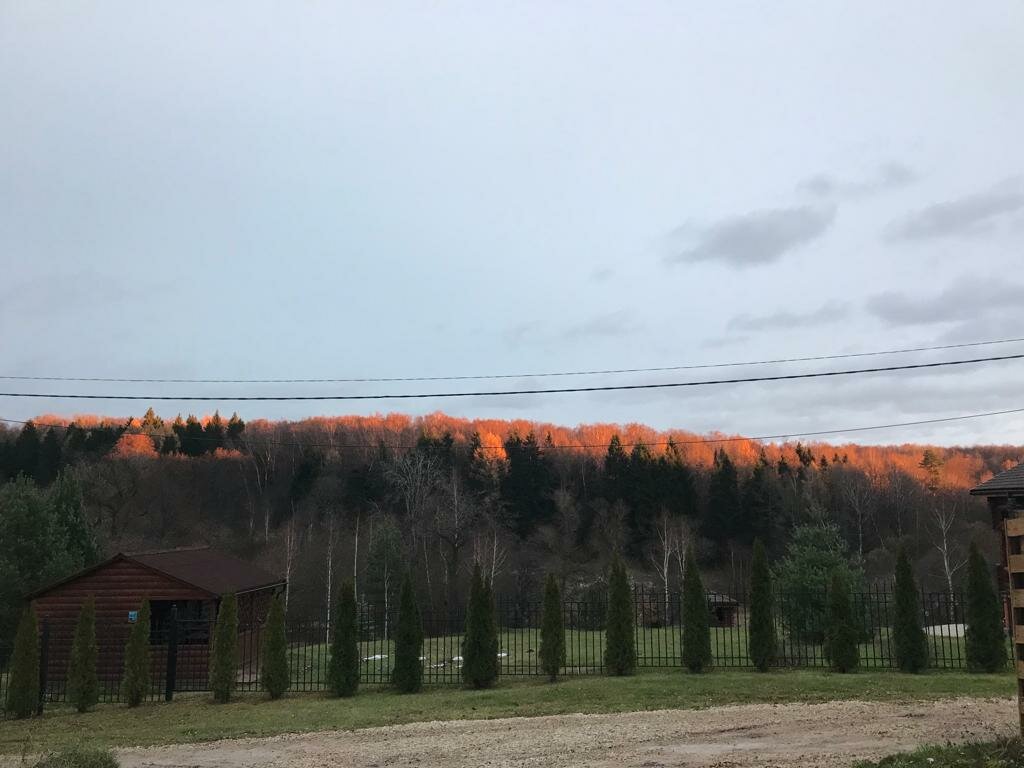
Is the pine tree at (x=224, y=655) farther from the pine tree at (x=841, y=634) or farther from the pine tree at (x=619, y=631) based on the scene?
the pine tree at (x=841, y=634)

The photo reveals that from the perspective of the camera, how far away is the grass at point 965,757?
6.39 metres

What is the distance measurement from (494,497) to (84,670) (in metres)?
50.6

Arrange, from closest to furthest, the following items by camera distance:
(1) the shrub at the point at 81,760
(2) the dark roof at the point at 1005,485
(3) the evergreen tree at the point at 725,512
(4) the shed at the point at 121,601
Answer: (1) the shrub at the point at 81,760 → (2) the dark roof at the point at 1005,485 → (4) the shed at the point at 121,601 → (3) the evergreen tree at the point at 725,512

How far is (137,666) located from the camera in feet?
54.1

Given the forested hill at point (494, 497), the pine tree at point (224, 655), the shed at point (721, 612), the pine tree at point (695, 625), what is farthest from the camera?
the forested hill at point (494, 497)

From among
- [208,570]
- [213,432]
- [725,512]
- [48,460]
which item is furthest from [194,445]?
[208,570]

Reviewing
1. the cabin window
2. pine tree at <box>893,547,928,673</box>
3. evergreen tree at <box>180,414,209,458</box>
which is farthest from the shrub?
evergreen tree at <box>180,414,209,458</box>

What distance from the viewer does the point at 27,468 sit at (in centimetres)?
7012

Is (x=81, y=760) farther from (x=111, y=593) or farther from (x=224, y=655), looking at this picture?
(x=111, y=593)

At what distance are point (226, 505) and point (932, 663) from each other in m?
65.5

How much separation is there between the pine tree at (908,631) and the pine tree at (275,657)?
12.5 m

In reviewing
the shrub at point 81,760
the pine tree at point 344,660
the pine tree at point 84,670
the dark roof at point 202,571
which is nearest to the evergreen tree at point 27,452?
the dark roof at point 202,571

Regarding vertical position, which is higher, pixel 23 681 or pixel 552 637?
pixel 552 637

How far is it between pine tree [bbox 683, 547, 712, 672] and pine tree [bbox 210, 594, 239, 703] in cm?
940
